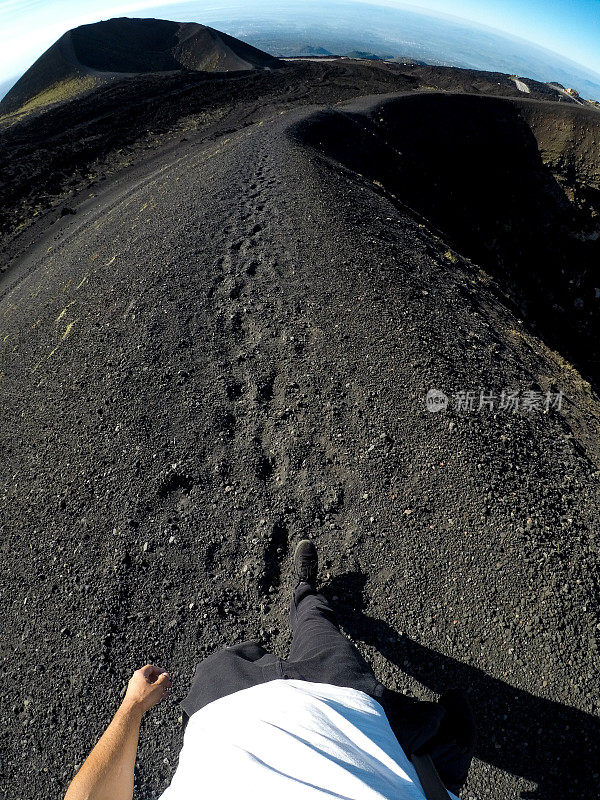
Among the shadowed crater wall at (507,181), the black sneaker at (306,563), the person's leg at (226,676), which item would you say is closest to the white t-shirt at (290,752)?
the person's leg at (226,676)

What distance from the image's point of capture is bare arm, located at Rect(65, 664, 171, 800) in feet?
5.60

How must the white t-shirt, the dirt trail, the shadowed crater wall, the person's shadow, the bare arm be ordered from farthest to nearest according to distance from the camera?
the shadowed crater wall < the dirt trail < the person's shadow < the bare arm < the white t-shirt

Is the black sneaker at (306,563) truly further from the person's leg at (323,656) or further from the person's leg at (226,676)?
the person's leg at (226,676)

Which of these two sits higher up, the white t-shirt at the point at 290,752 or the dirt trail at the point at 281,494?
the white t-shirt at the point at 290,752

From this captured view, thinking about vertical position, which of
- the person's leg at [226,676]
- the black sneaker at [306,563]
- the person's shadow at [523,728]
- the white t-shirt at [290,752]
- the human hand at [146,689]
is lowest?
the person's shadow at [523,728]

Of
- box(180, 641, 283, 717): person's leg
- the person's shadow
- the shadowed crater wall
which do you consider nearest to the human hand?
box(180, 641, 283, 717): person's leg

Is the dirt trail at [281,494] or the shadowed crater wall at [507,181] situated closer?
the dirt trail at [281,494]

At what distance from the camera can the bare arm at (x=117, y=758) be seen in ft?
5.60

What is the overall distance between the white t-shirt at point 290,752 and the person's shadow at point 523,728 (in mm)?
2303

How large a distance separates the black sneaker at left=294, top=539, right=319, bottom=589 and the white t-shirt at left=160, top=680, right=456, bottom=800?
87.7 inches

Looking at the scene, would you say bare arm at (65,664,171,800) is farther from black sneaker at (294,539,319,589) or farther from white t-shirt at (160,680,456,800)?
black sneaker at (294,539,319,589)

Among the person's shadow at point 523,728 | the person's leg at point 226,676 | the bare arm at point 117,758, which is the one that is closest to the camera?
the bare arm at point 117,758

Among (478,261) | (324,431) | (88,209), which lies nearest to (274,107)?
(88,209)

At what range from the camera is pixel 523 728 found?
11.0 ft
